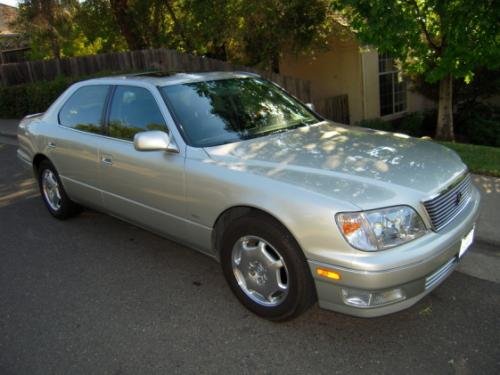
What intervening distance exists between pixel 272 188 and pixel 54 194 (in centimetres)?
352

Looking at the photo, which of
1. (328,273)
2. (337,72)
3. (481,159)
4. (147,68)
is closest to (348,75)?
(337,72)

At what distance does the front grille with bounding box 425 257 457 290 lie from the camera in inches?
121

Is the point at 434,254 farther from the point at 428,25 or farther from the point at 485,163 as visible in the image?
the point at 428,25

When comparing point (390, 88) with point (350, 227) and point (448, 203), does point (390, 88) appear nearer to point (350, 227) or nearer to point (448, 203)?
point (448, 203)

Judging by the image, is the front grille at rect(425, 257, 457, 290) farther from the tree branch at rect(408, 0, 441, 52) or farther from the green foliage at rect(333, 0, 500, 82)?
the tree branch at rect(408, 0, 441, 52)

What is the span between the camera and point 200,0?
484 inches

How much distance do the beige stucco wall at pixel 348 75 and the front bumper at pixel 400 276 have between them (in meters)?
10.2

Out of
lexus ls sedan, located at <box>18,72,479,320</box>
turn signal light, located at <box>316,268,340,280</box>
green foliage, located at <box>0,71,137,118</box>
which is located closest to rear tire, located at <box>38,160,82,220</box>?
lexus ls sedan, located at <box>18,72,479,320</box>

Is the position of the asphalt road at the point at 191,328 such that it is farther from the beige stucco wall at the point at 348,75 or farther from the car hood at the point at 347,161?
the beige stucco wall at the point at 348,75

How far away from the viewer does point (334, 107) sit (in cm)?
1290

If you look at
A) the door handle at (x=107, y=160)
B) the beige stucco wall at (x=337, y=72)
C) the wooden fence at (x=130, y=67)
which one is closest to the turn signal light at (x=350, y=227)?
the door handle at (x=107, y=160)

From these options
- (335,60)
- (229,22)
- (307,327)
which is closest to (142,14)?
(229,22)

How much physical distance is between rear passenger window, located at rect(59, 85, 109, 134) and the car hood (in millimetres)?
1615

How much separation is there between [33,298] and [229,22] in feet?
29.8
